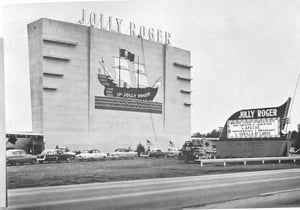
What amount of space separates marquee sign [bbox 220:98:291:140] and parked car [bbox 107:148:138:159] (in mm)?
1993

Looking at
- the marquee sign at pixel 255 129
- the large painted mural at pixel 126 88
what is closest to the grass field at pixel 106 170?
the marquee sign at pixel 255 129

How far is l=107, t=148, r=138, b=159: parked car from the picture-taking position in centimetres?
951

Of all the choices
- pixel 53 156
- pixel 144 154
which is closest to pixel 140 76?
pixel 144 154

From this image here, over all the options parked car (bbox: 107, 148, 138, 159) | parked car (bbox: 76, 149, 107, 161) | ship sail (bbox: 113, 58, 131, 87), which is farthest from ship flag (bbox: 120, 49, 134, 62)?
parked car (bbox: 76, 149, 107, 161)

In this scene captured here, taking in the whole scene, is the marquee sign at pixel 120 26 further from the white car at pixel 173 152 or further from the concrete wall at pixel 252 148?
the concrete wall at pixel 252 148

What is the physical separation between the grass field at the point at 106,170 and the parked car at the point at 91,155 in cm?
15

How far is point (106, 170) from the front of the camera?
29.8 feet

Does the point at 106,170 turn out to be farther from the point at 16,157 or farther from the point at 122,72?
the point at 122,72

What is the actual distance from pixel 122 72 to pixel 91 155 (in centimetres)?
198

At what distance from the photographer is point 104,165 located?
9.21m

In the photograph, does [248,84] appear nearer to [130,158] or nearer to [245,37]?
[245,37]

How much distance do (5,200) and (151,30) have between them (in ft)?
15.2

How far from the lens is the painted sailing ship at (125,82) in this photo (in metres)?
9.80

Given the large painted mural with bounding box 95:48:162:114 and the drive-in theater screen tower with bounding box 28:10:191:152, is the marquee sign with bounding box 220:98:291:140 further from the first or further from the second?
the large painted mural with bounding box 95:48:162:114
